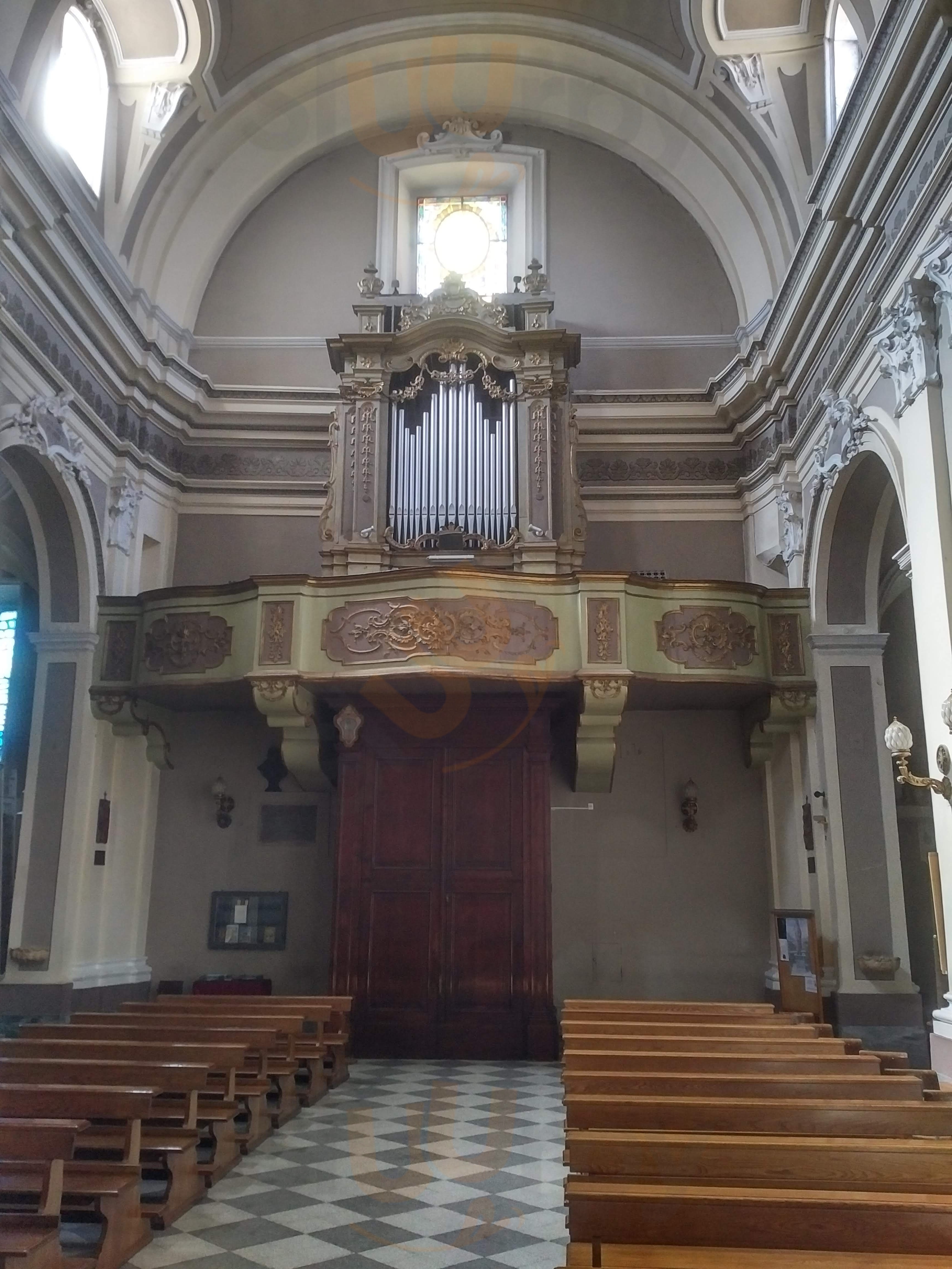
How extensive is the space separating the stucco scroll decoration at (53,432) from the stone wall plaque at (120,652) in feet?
4.60

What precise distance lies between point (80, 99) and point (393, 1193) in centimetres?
1017

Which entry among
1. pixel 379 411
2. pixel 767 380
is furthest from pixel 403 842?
pixel 767 380

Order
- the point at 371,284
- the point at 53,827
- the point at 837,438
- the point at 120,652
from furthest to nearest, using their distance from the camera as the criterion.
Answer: the point at 371,284, the point at 120,652, the point at 53,827, the point at 837,438

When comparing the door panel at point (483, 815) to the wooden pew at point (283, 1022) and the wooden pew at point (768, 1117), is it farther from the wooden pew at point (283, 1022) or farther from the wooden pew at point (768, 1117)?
the wooden pew at point (768, 1117)

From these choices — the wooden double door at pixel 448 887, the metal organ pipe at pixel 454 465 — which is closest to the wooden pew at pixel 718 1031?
the wooden double door at pixel 448 887

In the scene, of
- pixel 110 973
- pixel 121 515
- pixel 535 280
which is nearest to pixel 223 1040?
pixel 110 973

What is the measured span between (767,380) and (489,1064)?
7210 mm

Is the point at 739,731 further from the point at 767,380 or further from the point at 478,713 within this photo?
the point at 767,380

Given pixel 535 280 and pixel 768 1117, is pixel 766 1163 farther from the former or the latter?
pixel 535 280

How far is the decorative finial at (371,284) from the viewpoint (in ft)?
37.2

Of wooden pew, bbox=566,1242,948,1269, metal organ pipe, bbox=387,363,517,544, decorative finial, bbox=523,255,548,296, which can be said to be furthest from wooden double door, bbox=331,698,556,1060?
wooden pew, bbox=566,1242,948,1269

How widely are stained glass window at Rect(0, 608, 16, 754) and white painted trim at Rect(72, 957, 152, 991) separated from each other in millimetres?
3559

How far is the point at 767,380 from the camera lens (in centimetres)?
1076

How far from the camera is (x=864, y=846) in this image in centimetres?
929
